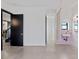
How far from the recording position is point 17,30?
11.7 meters

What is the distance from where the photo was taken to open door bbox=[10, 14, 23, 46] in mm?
11562

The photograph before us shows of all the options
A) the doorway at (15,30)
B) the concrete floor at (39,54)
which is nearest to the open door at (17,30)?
the doorway at (15,30)

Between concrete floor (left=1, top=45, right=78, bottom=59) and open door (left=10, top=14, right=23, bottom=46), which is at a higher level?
open door (left=10, top=14, right=23, bottom=46)

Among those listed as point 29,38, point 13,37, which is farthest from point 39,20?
point 13,37

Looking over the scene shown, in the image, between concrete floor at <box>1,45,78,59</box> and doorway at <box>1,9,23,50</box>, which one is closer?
concrete floor at <box>1,45,78,59</box>

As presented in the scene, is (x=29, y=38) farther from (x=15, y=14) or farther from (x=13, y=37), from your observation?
(x=15, y=14)

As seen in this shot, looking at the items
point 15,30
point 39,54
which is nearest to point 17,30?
point 15,30

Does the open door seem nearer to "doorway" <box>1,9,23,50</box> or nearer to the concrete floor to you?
"doorway" <box>1,9,23,50</box>

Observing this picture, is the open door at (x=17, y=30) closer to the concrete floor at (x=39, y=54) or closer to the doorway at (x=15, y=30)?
the doorway at (x=15, y=30)

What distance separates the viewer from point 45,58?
6859mm

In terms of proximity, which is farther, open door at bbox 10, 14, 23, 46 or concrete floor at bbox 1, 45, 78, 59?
open door at bbox 10, 14, 23, 46

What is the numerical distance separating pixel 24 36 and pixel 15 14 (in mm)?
1783

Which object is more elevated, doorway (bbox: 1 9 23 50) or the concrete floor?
doorway (bbox: 1 9 23 50)

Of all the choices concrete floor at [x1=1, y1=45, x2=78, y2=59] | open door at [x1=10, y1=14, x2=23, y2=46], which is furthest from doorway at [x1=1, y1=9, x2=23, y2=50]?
concrete floor at [x1=1, y1=45, x2=78, y2=59]
